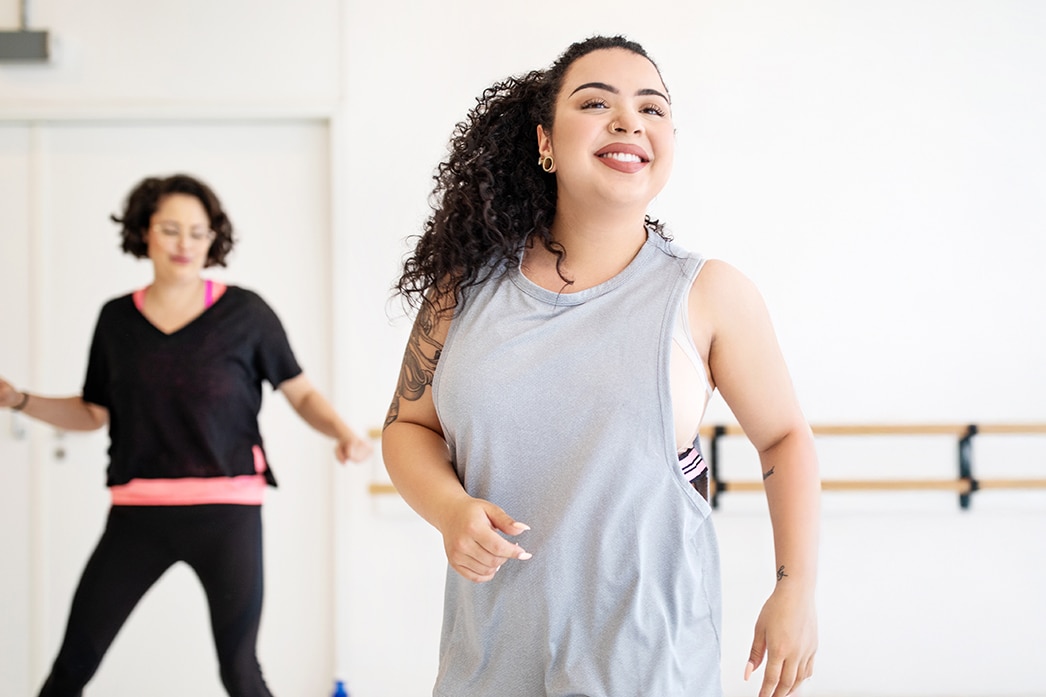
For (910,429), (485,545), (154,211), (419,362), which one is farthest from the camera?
(910,429)

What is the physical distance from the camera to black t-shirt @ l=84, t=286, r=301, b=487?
8.16 ft

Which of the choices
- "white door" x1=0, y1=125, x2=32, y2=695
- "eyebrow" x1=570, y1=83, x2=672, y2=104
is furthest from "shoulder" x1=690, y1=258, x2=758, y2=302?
"white door" x1=0, y1=125, x2=32, y2=695

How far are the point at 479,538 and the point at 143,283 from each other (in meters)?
2.86

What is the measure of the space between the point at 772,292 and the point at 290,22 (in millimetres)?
1948

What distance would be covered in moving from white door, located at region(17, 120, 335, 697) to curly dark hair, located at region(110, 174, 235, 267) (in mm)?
692

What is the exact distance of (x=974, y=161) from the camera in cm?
329

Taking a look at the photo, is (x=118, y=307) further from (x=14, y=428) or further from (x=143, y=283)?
(x=14, y=428)

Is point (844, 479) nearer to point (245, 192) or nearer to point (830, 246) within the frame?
point (830, 246)

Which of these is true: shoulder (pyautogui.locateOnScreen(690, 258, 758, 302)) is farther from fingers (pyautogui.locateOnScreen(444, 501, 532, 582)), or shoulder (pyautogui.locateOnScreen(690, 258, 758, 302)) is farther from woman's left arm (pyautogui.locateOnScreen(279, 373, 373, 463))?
woman's left arm (pyautogui.locateOnScreen(279, 373, 373, 463))

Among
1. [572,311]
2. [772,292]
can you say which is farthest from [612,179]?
[772,292]

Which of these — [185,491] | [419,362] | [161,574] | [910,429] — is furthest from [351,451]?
[910,429]

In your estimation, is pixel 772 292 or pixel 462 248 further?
pixel 772 292

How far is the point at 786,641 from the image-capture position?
1.13 m

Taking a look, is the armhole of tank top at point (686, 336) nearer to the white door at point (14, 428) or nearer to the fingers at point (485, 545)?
the fingers at point (485, 545)
